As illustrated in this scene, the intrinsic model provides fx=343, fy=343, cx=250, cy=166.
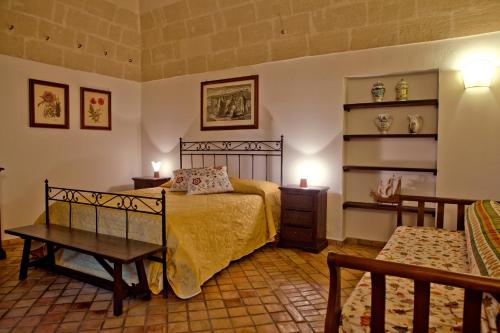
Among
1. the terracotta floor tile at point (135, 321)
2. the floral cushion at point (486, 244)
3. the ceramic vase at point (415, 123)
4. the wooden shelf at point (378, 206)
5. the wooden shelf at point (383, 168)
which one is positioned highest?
the ceramic vase at point (415, 123)

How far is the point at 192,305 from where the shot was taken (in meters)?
2.47

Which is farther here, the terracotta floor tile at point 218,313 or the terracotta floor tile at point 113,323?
the terracotta floor tile at point 218,313

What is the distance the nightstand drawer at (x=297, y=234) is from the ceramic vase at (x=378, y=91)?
5.36 feet

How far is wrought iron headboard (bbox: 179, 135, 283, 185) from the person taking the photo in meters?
4.41

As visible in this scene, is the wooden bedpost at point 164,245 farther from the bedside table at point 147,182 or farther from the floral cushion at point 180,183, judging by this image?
the bedside table at point 147,182

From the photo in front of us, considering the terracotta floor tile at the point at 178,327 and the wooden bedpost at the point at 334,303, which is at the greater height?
the wooden bedpost at the point at 334,303

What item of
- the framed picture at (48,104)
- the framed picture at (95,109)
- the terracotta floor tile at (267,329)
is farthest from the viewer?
the framed picture at (95,109)

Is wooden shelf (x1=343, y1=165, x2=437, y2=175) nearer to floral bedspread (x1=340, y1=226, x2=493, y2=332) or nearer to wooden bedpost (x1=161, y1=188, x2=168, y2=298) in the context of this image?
floral bedspread (x1=340, y1=226, x2=493, y2=332)

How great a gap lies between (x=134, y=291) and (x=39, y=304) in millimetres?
677

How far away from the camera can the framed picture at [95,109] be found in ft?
15.5

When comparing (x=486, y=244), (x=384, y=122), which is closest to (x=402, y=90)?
(x=384, y=122)

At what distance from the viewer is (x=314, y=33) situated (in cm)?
406

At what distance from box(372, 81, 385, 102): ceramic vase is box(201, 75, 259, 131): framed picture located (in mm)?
1448

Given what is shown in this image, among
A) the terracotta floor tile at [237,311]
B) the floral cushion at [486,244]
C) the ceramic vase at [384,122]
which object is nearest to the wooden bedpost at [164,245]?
the terracotta floor tile at [237,311]
